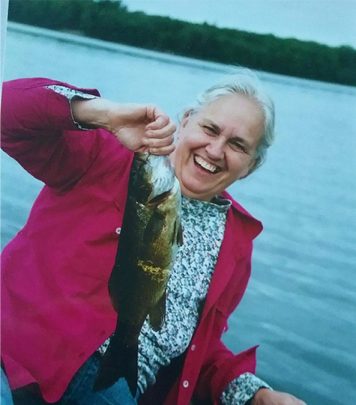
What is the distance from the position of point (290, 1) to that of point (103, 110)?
45 cm

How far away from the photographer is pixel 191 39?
5.79 feet

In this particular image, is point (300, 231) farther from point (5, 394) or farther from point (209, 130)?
point (5, 394)

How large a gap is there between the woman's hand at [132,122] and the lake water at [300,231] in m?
0.07

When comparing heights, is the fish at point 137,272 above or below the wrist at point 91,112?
below

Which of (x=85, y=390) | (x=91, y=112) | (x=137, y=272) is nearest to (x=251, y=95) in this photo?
(x=91, y=112)

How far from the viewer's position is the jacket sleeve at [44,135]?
1.57 meters

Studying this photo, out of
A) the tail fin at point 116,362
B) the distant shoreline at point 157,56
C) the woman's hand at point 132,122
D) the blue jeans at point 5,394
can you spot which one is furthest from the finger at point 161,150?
the blue jeans at point 5,394

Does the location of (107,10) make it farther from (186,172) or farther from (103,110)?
(186,172)

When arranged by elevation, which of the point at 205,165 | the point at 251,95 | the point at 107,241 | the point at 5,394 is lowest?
the point at 5,394

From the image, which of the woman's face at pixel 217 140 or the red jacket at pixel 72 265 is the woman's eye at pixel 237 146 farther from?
the red jacket at pixel 72 265

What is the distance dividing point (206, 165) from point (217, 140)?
6 centimetres

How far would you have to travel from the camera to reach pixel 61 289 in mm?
1653

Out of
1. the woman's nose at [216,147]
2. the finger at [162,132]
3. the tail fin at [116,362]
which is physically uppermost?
the finger at [162,132]

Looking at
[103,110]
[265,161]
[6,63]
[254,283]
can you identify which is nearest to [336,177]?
[265,161]
